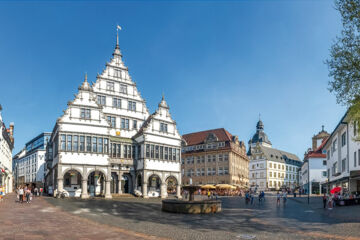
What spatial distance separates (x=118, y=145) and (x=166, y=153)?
7134mm

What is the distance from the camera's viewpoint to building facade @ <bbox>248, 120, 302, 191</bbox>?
120688mm

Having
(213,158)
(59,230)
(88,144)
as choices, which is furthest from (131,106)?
(213,158)

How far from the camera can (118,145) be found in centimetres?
4947

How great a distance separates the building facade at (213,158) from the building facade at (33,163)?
3653 cm

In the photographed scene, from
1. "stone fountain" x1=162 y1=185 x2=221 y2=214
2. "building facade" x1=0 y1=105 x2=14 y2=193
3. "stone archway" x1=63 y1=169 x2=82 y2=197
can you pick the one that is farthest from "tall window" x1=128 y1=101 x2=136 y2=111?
"stone fountain" x1=162 y1=185 x2=221 y2=214

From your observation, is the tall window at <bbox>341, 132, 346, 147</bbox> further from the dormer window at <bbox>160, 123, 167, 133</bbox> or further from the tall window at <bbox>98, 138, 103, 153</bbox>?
the tall window at <bbox>98, 138, 103, 153</bbox>

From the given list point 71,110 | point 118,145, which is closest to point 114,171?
point 118,145

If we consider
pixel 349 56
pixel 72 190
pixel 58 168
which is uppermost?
pixel 349 56

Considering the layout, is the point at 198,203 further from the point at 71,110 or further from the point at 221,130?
the point at 221,130

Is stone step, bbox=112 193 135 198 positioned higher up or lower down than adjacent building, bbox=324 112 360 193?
lower down

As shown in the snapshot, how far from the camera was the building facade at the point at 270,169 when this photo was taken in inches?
4751

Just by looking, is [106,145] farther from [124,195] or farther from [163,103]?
[163,103]

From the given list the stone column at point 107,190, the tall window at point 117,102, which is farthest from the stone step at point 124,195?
the tall window at point 117,102

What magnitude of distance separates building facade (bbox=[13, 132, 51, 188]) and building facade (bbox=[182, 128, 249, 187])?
36.5 m
